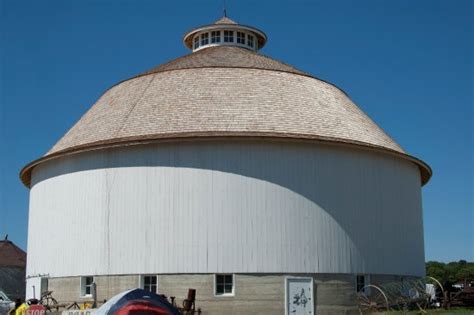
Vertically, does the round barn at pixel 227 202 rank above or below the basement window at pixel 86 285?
above

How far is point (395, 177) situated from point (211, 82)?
867cm

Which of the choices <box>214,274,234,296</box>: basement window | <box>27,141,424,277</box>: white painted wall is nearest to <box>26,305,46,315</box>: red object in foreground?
<box>27,141,424,277</box>: white painted wall

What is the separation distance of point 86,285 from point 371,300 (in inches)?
429

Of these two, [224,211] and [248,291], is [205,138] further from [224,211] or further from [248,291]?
[248,291]

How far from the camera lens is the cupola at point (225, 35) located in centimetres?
3556

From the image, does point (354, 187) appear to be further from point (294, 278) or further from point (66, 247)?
point (66, 247)

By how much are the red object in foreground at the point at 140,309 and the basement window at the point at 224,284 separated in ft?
35.4

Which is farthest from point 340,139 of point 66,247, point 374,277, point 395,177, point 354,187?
point 66,247

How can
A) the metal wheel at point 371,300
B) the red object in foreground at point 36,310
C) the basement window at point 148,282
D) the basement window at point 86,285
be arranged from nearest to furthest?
the red object in foreground at point 36,310
the basement window at point 148,282
the metal wheel at point 371,300
the basement window at point 86,285

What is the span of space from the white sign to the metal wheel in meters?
2.18

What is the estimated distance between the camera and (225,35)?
3572cm

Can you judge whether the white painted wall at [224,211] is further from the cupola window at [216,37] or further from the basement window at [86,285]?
the cupola window at [216,37]

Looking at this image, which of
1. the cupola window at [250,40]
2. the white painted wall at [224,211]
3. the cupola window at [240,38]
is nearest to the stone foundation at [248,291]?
the white painted wall at [224,211]

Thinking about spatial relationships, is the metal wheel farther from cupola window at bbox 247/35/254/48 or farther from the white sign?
cupola window at bbox 247/35/254/48
